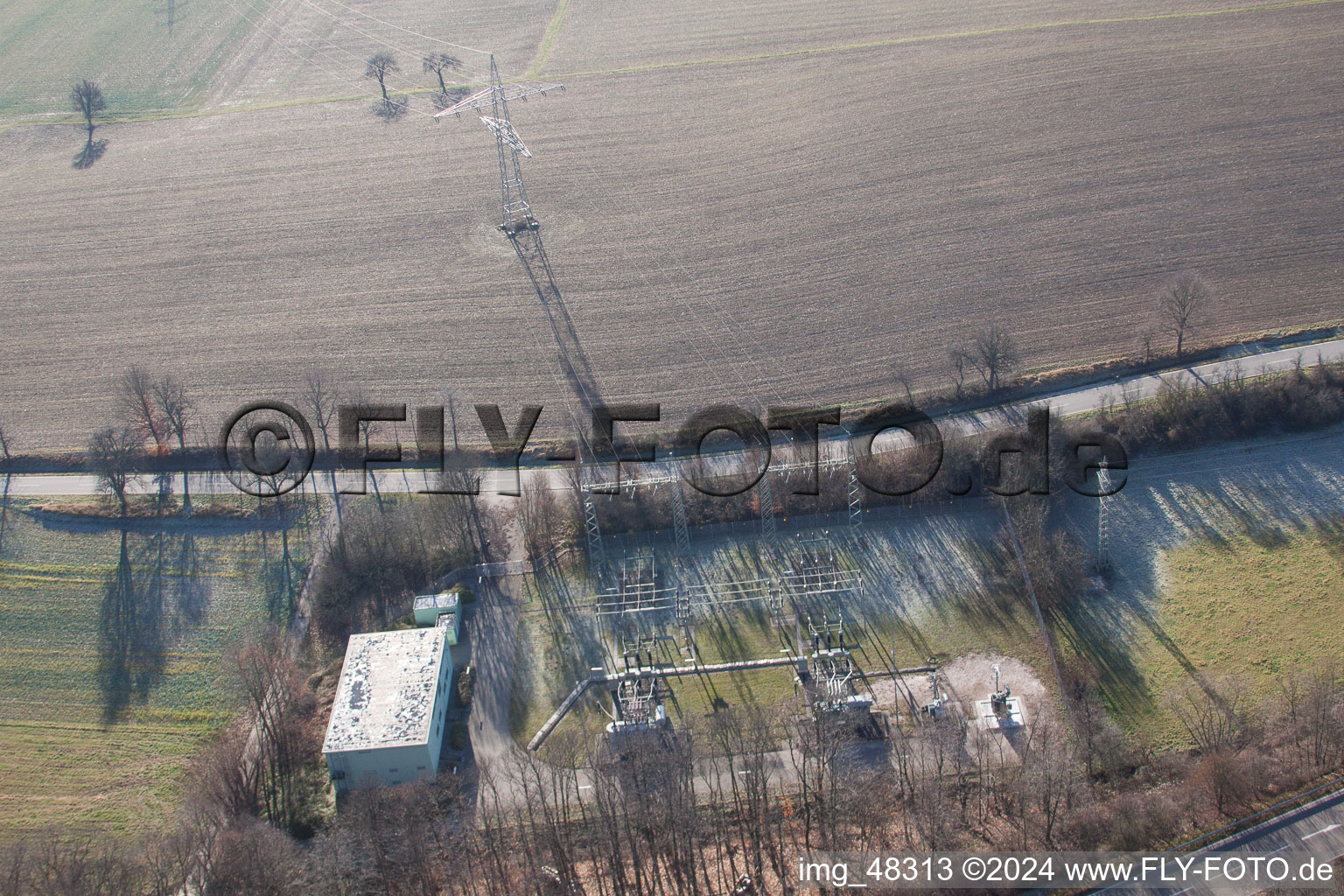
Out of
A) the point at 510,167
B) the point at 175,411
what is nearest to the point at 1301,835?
the point at 175,411

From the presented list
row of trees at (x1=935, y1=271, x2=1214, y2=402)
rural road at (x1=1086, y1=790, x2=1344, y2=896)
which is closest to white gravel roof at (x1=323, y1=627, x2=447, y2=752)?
rural road at (x1=1086, y1=790, x2=1344, y2=896)

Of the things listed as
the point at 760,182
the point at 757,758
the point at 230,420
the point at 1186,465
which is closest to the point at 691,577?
the point at 757,758

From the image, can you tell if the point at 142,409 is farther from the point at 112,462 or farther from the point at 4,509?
the point at 4,509

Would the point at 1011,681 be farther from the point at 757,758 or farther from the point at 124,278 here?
the point at 124,278

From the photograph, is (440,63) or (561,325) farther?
(440,63)

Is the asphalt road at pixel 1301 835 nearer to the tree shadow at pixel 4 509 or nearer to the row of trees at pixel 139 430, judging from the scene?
the row of trees at pixel 139 430

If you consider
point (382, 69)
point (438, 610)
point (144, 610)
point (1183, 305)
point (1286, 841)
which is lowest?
point (1286, 841)

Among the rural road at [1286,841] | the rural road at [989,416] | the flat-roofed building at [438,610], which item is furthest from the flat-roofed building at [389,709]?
the rural road at [1286,841]
